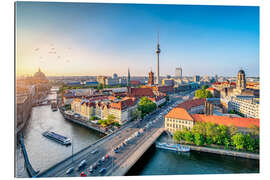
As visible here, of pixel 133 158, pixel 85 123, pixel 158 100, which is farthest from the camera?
pixel 158 100

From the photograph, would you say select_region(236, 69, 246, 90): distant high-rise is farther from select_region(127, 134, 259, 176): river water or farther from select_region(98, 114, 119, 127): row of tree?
select_region(98, 114, 119, 127): row of tree

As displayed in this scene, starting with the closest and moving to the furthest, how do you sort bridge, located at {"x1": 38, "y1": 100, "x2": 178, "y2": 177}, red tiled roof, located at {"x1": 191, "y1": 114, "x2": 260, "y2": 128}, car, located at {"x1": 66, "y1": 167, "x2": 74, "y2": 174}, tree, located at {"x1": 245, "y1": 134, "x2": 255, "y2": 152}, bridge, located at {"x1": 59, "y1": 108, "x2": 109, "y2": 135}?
car, located at {"x1": 66, "y1": 167, "x2": 74, "y2": 174} < bridge, located at {"x1": 38, "y1": 100, "x2": 178, "y2": 177} < tree, located at {"x1": 245, "y1": 134, "x2": 255, "y2": 152} < red tiled roof, located at {"x1": 191, "y1": 114, "x2": 260, "y2": 128} < bridge, located at {"x1": 59, "y1": 108, "x2": 109, "y2": 135}

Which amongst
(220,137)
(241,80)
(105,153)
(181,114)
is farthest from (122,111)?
(241,80)

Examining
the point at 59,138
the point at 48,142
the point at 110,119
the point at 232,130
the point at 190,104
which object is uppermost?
the point at 190,104

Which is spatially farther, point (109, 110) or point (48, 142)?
point (109, 110)

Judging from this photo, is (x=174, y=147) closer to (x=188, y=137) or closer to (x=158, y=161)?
(x=188, y=137)

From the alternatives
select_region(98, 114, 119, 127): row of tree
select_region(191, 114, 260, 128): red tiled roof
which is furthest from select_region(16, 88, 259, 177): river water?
select_region(191, 114, 260, 128): red tiled roof
